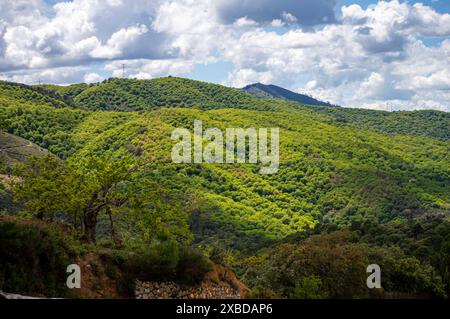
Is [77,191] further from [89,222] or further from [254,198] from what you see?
[254,198]

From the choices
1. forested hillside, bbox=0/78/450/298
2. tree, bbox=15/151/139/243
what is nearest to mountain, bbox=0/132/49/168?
forested hillside, bbox=0/78/450/298

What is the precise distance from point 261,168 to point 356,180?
80.7ft

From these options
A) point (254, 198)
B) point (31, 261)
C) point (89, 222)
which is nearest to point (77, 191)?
point (89, 222)

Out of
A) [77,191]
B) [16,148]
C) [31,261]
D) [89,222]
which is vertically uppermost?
[16,148]

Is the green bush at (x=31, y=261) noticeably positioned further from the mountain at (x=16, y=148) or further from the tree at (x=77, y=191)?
the mountain at (x=16, y=148)

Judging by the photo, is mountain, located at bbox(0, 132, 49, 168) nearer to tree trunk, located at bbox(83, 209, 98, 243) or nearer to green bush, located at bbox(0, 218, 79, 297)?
tree trunk, located at bbox(83, 209, 98, 243)

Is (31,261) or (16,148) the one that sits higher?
(16,148)

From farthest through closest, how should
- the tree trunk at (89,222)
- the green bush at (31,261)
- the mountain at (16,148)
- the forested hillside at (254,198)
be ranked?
the mountain at (16,148), the forested hillside at (254,198), the tree trunk at (89,222), the green bush at (31,261)

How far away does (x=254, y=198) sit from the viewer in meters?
121

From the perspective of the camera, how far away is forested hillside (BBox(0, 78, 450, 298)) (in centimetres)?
2336

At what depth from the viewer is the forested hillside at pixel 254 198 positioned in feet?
76.6

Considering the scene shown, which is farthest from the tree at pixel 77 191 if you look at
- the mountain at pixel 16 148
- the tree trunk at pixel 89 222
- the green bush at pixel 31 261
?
the mountain at pixel 16 148

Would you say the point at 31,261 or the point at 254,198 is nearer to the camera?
the point at 31,261
